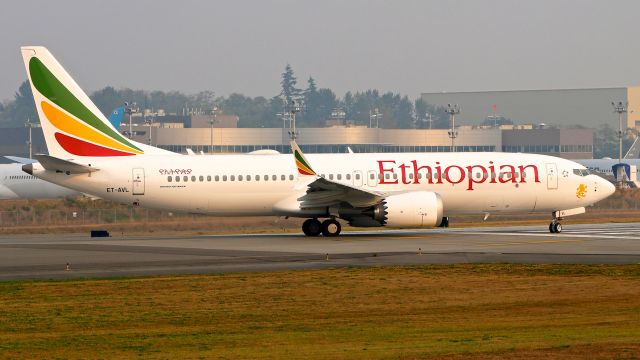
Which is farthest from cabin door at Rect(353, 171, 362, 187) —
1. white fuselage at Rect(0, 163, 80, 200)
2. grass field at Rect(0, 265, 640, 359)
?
white fuselage at Rect(0, 163, 80, 200)

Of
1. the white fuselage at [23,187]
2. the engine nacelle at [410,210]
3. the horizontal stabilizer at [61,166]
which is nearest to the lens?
the engine nacelle at [410,210]

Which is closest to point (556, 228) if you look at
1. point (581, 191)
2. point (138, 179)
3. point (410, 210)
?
point (581, 191)

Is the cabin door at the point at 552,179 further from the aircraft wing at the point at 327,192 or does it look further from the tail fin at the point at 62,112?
the tail fin at the point at 62,112

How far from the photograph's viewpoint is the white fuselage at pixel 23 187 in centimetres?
9806

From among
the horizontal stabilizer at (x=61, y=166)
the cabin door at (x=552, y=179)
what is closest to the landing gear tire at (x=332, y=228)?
the cabin door at (x=552, y=179)

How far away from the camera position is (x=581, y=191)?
2007 inches

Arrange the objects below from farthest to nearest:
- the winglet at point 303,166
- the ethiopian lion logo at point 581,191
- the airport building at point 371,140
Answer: the airport building at point 371,140 → the ethiopian lion logo at point 581,191 → the winglet at point 303,166

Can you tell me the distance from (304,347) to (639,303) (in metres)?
8.99

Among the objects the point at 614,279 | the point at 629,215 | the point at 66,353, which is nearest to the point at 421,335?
the point at 66,353

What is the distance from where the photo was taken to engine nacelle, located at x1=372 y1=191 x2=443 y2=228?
46.3 metres

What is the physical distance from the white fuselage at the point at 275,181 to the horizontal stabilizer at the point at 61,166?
0.95 ft

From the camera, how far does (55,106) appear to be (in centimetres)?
4828

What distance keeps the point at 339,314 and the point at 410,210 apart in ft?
75.0

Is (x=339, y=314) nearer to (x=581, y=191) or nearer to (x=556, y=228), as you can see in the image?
(x=556, y=228)
